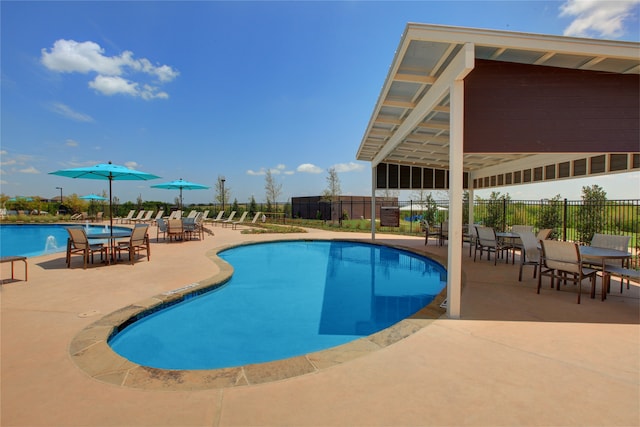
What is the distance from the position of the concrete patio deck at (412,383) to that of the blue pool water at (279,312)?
0.80 metres

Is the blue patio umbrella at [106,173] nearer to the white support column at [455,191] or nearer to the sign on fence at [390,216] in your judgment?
the white support column at [455,191]

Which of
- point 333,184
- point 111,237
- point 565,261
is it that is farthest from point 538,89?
point 333,184

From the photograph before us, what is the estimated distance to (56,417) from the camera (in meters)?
1.82

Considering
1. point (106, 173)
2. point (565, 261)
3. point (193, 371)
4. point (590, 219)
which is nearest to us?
point (193, 371)

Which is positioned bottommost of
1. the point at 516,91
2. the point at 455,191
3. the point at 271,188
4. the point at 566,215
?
the point at 566,215

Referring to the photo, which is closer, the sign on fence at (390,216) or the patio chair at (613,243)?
the patio chair at (613,243)

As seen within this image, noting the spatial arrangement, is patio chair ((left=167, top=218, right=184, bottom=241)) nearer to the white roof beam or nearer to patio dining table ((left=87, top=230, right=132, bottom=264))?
patio dining table ((left=87, top=230, right=132, bottom=264))

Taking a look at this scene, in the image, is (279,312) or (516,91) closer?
(516,91)

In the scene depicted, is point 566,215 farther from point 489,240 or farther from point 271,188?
point 271,188

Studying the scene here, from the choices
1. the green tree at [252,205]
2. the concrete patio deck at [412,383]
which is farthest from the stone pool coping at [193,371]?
the green tree at [252,205]

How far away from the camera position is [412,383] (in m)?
2.19

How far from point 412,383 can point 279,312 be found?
9.61 ft

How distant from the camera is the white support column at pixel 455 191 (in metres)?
3.56

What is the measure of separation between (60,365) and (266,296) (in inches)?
131
